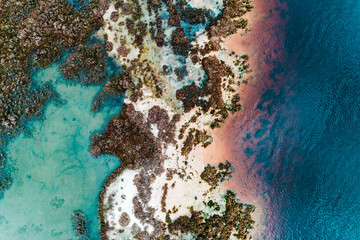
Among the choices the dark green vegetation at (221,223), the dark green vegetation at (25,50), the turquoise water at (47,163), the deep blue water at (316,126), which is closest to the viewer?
the dark green vegetation at (25,50)

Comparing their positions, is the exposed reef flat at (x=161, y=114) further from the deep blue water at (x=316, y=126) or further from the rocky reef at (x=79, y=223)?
the deep blue water at (x=316, y=126)

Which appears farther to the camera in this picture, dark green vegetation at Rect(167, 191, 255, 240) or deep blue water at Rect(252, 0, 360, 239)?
deep blue water at Rect(252, 0, 360, 239)

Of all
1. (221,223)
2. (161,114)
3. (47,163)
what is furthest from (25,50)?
(221,223)

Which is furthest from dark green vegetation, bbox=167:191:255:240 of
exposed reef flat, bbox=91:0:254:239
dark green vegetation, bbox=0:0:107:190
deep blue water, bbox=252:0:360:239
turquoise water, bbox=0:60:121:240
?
dark green vegetation, bbox=0:0:107:190

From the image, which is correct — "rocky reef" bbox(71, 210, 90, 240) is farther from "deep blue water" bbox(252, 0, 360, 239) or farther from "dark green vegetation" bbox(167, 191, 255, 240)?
"deep blue water" bbox(252, 0, 360, 239)

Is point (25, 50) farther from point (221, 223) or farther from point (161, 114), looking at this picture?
point (221, 223)

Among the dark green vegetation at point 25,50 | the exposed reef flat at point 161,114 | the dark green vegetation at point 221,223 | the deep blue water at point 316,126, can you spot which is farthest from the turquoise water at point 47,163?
the deep blue water at point 316,126

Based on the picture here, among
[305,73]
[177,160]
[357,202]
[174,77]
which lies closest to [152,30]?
[174,77]
